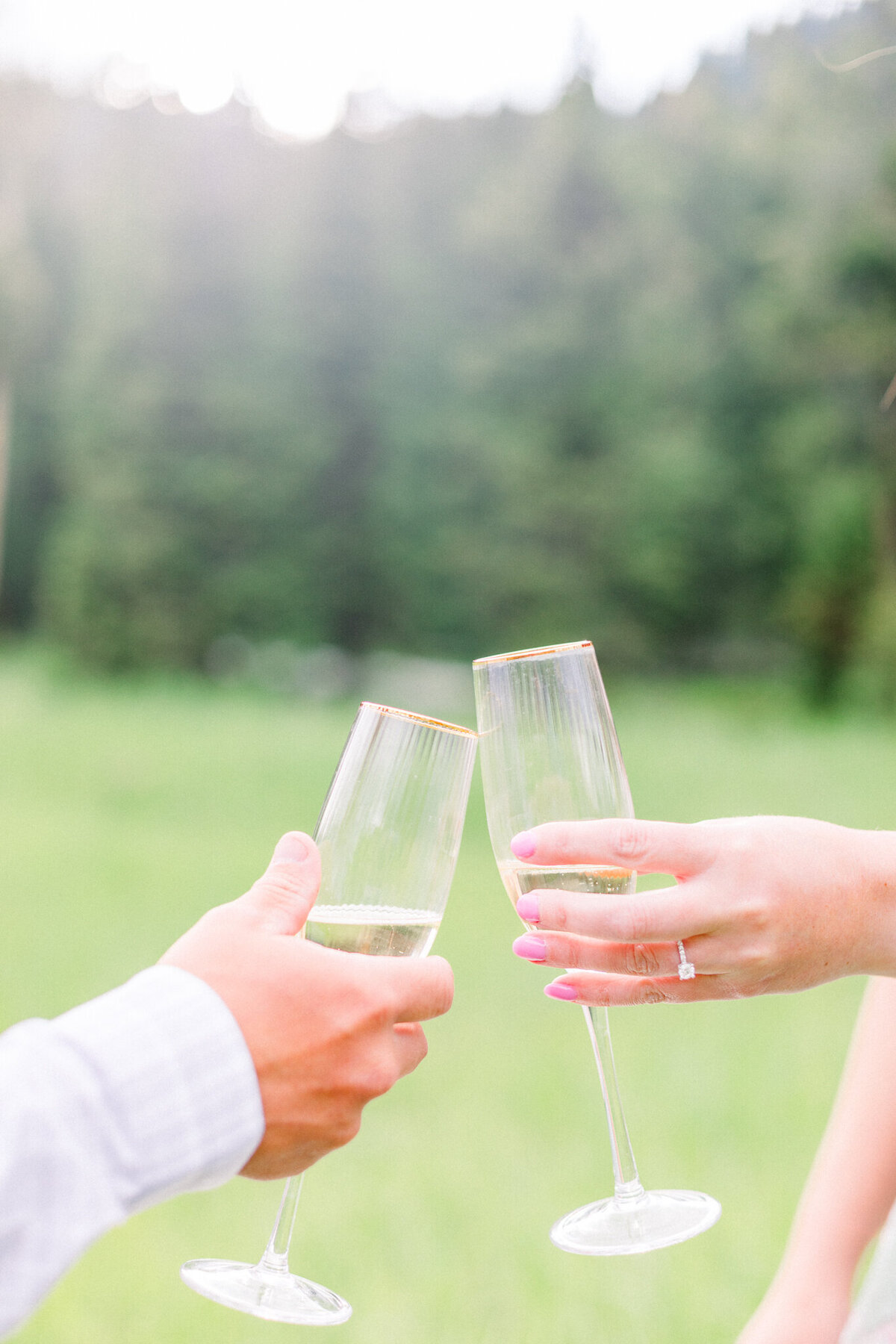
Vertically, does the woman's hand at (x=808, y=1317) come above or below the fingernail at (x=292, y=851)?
below

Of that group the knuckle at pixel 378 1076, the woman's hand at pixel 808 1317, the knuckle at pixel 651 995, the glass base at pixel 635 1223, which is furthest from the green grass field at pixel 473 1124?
the knuckle at pixel 378 1076

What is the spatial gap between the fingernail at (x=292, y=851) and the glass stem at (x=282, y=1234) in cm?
39

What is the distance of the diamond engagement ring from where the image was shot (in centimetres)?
133

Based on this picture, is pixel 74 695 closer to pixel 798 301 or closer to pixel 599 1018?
pixel 798 301

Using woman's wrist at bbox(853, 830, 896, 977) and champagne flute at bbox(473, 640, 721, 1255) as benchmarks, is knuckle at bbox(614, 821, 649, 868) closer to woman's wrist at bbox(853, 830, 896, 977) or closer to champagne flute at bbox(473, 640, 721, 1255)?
champagne flute at bbox(473, 640, 721, 1255)

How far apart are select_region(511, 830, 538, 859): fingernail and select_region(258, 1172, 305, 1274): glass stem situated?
49 cm

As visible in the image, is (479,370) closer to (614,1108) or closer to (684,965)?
(614,1108)

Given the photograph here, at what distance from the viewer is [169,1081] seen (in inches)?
45.9

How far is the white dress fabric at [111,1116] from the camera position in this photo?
110 centimetres

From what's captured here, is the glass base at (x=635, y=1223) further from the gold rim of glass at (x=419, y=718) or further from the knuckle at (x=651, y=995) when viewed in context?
the gold rim of glass at (x=419, y=718)

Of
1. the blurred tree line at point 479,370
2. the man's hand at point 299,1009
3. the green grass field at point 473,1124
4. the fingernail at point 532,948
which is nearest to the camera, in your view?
the man's hand at point 299,1009

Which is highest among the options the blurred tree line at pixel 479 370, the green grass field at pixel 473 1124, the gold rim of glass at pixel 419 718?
the blurred tree line at pixel 479 370

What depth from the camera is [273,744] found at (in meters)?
16.4

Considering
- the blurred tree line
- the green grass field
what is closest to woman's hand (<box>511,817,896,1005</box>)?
the green grass field
